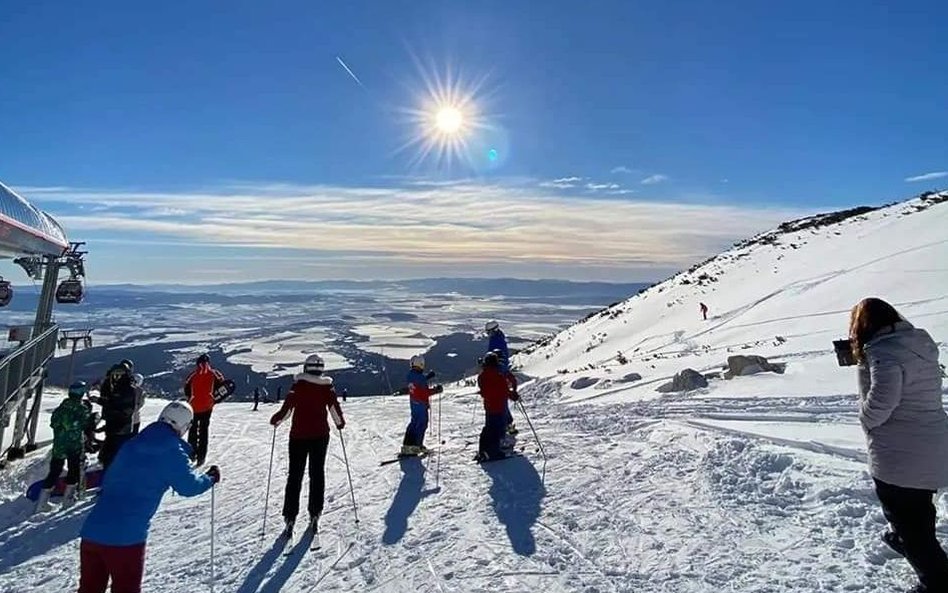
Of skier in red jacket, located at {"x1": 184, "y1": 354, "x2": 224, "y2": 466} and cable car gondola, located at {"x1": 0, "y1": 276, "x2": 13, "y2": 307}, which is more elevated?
cable car gondola, located at {"x1": 0, "y1": 276, "x2": 13, "y2": 307}

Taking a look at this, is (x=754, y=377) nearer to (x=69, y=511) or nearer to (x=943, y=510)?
(x=943, y=510)

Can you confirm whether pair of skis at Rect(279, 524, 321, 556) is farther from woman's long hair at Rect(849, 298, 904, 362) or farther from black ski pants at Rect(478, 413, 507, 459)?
woman's long hair at Rect(849, 298, 904, 362)

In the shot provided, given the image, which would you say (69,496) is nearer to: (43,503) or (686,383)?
(43,503)

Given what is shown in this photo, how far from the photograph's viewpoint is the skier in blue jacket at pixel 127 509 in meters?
3.99

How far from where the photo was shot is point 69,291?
54.3 feet

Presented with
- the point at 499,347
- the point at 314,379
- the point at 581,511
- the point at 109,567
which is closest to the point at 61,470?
the point at 314,379

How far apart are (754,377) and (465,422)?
709cm

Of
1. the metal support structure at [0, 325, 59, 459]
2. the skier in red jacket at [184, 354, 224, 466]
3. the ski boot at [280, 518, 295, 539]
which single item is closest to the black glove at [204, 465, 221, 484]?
the ski boot at [280, 518, 295, 539]

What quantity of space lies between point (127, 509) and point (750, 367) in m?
13.9

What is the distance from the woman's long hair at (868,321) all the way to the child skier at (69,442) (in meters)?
10.1

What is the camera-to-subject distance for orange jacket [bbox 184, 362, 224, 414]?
10.4 meters

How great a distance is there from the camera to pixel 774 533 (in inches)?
218

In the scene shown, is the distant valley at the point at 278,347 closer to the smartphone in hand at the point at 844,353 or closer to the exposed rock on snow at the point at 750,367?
the exposed rock on snow at the point at 750,367

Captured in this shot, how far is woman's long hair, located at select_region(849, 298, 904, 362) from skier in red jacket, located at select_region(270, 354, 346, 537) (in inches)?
206
